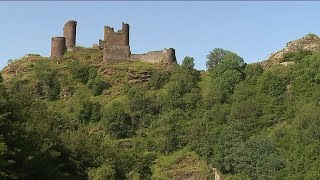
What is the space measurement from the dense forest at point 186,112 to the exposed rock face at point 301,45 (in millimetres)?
2334

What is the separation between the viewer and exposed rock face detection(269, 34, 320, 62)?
93.1 metres

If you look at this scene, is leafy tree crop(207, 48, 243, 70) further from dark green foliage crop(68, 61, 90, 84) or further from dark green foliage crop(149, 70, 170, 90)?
dark green foliage crop(68, 61, 90, 84)

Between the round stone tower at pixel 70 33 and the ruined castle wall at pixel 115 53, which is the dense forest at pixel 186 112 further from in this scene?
the round stone tower at pixel 70 33

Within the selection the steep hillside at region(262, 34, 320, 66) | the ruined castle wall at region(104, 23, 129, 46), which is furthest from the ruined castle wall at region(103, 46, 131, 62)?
the steep hillside at region(262, 34, 320, 66)

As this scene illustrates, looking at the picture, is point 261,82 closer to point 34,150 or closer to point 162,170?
point 162,170

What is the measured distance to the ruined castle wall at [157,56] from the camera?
313 ft

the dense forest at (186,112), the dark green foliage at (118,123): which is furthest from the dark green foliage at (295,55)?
the dark green foliage at (118,123)

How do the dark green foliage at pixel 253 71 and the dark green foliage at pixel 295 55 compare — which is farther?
the dark green foliage at pixel 253 71

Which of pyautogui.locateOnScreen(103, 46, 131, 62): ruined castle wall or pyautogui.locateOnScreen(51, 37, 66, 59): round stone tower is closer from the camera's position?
pyautogui.locateOnScreen(103, 46, 131, 62): ruined castle wall

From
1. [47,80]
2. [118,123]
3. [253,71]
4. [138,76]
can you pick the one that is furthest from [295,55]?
[47,80]

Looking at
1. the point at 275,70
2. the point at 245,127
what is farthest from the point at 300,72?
the point at 245,127

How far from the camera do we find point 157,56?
96812 millimetres

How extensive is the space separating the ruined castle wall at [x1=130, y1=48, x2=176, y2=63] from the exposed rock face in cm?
1450

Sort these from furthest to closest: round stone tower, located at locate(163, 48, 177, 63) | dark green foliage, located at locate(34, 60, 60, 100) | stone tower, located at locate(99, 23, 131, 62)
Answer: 1. round stone tower, located at locate(163, 48, 177, 63)
2. stone tower, located at locate(99, 23, 131, 62)
3. dark green foliage, located at locate(34, 60, 60, 100)
